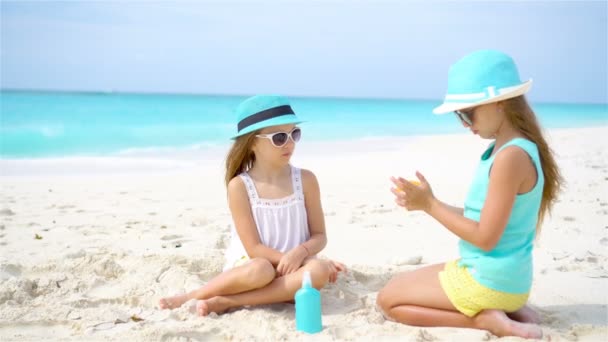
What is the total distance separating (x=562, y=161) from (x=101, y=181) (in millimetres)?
7884

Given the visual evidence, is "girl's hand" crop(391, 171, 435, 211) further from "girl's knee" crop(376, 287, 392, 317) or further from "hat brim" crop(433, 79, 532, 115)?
"girl's knee" crop(376, 287, 392, 317)

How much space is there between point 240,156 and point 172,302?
3.52 ft

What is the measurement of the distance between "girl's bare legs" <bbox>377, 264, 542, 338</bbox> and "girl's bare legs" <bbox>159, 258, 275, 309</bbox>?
29.0 inches

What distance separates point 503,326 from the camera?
10.7 ft

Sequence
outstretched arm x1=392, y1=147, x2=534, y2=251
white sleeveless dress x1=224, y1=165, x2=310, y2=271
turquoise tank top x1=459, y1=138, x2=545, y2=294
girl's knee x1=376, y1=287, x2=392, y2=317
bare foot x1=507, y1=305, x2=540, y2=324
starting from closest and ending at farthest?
1. outstretched arm x1=392, y1=147, x2=534, y2=251
2. turquoise tank top x1=459, y1=138, x2=545, y2=294
3. bare foot x1=507, y1=305, x2=540, y2=324
4. girl's knee x1=376, y1=287, x2=392, y2=317
5. white sleeveless dress x1=224, y1=165, x2=310, y2=271

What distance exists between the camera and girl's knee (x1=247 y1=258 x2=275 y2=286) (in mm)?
3779

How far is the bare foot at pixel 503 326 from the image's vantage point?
3.21 metres

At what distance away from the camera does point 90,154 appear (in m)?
15.2

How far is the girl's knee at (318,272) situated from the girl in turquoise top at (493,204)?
2.09 ft

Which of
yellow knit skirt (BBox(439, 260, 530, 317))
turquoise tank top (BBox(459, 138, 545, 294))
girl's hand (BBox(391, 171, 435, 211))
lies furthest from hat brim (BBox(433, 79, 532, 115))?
yellow knit skirt (BBox(439, 260, 530, 317))

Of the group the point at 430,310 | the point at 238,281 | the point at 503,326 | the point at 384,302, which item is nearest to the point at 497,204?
the point at 503,326

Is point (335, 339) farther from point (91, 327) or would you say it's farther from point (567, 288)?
point (567, 288)

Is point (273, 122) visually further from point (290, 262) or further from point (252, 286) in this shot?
point (252, 286)

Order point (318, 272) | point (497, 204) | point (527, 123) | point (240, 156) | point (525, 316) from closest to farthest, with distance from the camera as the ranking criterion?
point (497, 204) → point (527, 123) → point (525, 316) → point (318, 272) → point (240, 156)
